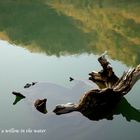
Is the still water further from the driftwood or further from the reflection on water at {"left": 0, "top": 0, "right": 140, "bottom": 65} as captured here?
the driftwood

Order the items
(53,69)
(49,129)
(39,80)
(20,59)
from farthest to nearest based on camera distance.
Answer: (20,59)
(53,69)
(39,80)
(49,129)

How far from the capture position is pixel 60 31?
1517 centimetres

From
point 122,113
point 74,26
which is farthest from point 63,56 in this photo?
point 122,113

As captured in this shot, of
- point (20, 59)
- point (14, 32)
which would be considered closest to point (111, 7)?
point (14, 32)

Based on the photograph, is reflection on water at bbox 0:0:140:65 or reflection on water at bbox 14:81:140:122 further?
reflection on water at bbox 0:0:140:65

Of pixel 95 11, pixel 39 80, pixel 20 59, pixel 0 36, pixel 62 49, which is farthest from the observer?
pixel 95 11

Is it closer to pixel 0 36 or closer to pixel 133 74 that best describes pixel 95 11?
pixel 0 36

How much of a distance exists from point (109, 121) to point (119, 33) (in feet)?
27.4

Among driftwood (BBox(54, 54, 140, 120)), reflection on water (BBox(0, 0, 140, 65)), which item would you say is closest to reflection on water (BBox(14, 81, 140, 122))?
driftwood (BBox(54, 54, 140, 120))

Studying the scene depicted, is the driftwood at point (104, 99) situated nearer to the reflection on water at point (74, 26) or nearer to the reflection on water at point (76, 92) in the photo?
the reflection on water at point (76, 92)

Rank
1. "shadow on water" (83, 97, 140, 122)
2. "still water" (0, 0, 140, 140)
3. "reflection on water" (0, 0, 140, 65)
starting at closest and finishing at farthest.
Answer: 1. "still water" (0, 0, 140, 140)
2. "shadow on water" (83, 97, 140, 122)
3. "reflection on water" (0, 0, 140, 65)

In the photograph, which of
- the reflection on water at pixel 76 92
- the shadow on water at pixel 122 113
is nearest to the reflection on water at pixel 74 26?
the reflection on water at pixel 76 92

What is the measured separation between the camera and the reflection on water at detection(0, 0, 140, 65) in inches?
514

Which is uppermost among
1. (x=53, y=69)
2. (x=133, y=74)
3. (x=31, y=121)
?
(x=133, y=74)
